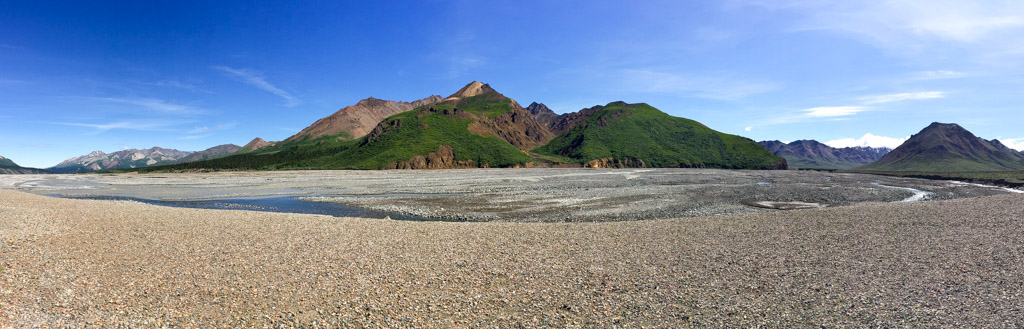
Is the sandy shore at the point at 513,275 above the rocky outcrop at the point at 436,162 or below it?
below

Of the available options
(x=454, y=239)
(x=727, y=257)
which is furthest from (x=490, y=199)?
(x=727, y=257)

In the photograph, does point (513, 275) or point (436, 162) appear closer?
point (513, 275)

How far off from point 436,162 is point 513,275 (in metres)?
158

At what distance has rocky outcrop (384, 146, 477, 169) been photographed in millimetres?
159875

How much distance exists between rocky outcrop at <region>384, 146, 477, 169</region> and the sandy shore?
139 metres

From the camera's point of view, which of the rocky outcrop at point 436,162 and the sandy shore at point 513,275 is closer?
the sandy shore at point 513,275

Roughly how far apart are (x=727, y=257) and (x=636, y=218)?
12.7m

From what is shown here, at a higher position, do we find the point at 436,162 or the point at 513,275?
the point at 436,162

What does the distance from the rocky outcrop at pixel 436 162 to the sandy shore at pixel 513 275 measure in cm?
13924

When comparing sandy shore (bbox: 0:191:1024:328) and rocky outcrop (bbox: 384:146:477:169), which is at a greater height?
rocky outcrop (bbox: 384:146:477:169)

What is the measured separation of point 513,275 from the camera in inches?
514

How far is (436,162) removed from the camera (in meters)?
168

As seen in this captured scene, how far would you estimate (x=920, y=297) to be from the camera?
10.7 m

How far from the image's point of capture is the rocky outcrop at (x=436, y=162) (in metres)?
160
